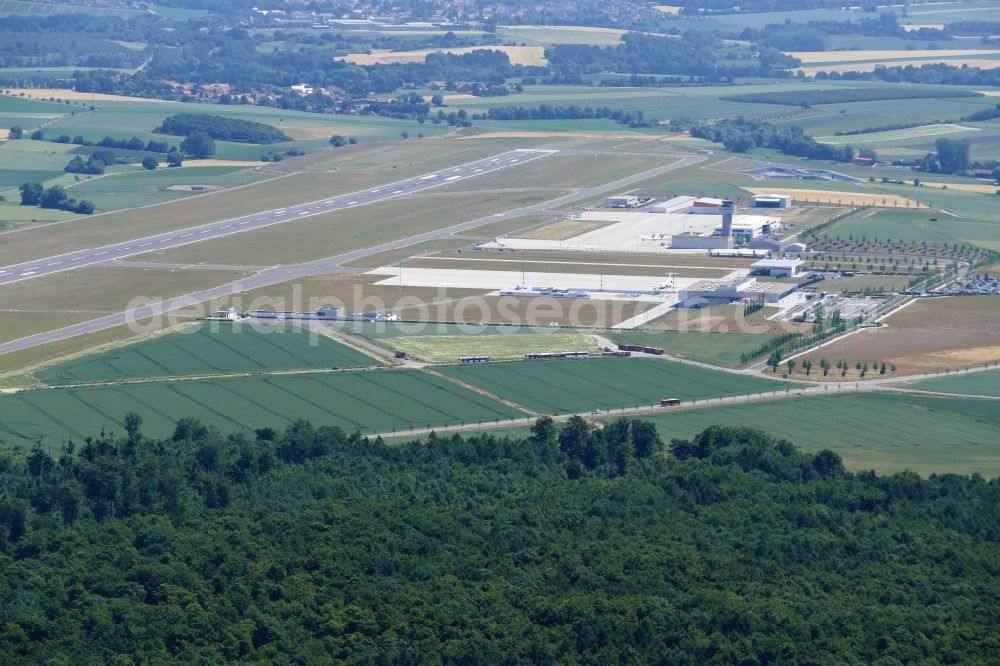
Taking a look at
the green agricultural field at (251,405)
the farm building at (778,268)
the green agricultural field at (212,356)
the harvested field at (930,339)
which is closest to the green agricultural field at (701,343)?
the harvested field at (930,339)

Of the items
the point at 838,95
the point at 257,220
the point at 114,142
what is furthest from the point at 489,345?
the point at 838,95

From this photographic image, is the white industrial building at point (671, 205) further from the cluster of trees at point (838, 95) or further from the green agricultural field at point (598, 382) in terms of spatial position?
the cluster of trees at point (838, 95)

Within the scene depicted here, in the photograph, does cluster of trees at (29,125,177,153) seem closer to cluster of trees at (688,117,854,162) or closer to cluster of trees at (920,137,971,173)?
cluster of trees at (688,117,854,162)

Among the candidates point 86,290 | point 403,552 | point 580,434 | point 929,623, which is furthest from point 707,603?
point 86,290

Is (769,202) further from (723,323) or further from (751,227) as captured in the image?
(723,323)

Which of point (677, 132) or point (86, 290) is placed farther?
point (677, 132)

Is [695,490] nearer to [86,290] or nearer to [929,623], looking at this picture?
[929,623]
